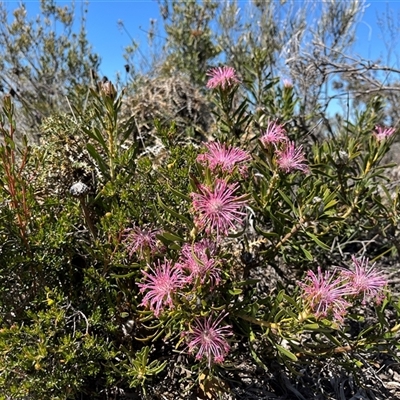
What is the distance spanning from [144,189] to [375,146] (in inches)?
→ 40.6

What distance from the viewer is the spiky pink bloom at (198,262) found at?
1.22 m

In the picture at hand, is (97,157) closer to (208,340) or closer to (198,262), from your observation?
(198,262)

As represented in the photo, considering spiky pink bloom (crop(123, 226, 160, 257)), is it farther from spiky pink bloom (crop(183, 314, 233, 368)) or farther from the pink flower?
the pink flower

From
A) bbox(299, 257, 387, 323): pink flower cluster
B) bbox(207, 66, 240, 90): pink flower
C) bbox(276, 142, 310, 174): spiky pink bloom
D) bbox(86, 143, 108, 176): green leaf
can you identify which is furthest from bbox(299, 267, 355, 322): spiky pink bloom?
bbox(207, 66, 240, 90): pink flower

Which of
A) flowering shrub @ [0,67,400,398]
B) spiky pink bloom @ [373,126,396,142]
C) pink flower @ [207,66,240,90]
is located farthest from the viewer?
spiky pink bloom @ [373,126,396,142]

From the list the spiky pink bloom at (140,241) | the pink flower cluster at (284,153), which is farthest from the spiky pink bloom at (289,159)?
the spiky pink bloom at (140,241)

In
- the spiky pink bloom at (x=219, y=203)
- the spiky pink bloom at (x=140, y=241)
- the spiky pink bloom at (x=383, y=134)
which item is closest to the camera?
the spiky pink bloom at (x=219, y=203)

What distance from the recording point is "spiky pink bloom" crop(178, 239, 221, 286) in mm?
1218

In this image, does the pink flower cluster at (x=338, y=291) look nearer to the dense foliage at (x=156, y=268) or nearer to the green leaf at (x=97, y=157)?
the dense foliage at (x=156, y=268)

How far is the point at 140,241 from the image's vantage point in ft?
4.45

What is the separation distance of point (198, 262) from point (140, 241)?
248mm

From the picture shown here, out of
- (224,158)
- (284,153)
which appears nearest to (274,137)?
(284,153)

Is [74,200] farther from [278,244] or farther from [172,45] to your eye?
[172,45]

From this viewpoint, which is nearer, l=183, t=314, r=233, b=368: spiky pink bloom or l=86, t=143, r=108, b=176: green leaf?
l=183, t=314, r=233, b=368: spiky pink bloom
